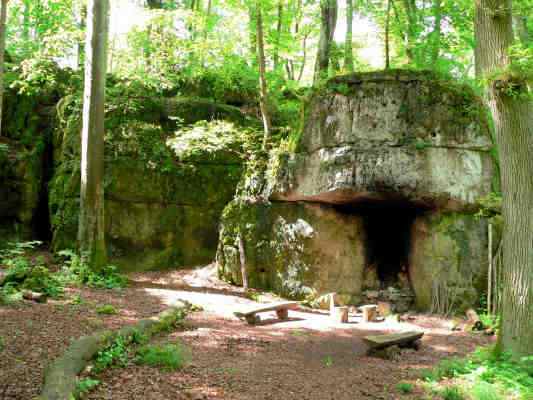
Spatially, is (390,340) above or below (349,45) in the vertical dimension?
below

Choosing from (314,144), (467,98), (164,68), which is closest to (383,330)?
(314,144)

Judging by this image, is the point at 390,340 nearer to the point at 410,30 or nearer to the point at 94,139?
the point at 94,139

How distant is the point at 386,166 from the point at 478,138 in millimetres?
2361

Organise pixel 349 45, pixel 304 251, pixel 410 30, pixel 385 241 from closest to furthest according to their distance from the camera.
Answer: pixel 304 251 → pixel 385 241 → pixel 410 30 → pixel 349 45

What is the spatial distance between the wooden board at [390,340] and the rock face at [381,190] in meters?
3.55

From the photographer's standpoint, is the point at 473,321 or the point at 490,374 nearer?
the point at 490,374

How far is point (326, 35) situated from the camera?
1634 cm

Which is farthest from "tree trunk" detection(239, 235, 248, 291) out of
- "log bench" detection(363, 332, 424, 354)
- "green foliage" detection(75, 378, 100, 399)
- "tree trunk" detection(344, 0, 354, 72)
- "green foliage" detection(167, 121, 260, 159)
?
"green foliage" detection(75, 378, 100, 399)

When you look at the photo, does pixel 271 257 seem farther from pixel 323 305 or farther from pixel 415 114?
pixel 415 114

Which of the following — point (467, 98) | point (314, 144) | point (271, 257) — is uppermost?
point (467, 98)

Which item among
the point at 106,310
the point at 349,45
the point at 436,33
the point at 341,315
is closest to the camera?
the point at 106,310

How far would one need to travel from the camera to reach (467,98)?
36.7 ft

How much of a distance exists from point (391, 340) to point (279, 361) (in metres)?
1.86

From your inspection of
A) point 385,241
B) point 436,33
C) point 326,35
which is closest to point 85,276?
point 385,241
